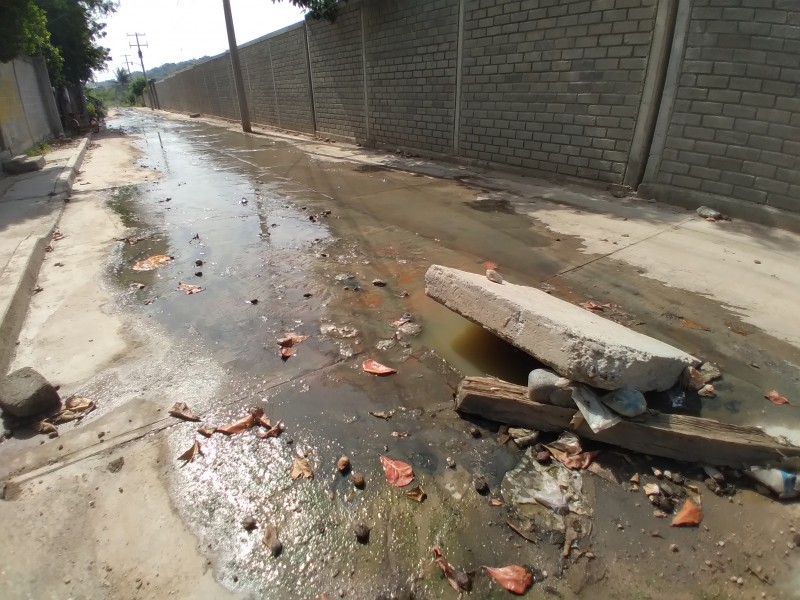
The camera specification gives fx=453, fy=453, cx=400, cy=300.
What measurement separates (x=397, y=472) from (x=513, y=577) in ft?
2.15

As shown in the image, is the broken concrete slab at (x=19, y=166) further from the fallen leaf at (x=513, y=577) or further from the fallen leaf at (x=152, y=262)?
the fallen leaf at (x=513, y=577)

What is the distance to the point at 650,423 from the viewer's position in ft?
6.92

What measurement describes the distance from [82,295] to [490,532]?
152 inches

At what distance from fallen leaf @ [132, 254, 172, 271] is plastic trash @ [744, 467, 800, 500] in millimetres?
4902

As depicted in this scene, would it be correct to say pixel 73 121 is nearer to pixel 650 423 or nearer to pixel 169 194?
pixel 169 194

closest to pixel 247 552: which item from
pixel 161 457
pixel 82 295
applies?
pixel 161 457

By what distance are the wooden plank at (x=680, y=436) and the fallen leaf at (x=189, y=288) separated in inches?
115

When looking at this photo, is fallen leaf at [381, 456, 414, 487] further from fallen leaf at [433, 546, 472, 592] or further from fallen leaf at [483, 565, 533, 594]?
fallen leaf at [483, 565, 533, 594]

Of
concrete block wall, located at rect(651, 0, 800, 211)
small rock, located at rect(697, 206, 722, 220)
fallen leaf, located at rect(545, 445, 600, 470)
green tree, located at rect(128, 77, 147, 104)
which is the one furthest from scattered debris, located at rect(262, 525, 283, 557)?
green tree, located at rect(128, 77, 147, 104)

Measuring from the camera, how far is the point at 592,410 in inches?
83.6

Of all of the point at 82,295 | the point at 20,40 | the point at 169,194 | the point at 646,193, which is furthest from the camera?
the point at 20,40

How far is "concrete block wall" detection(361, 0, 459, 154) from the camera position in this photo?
9.23 meters

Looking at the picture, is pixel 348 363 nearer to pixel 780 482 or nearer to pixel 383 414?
pixel 383 414

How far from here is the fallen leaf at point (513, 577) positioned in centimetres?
163
